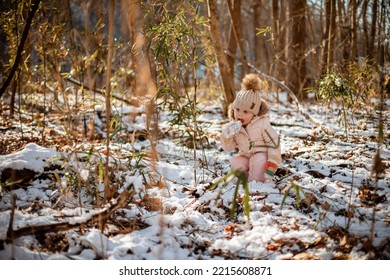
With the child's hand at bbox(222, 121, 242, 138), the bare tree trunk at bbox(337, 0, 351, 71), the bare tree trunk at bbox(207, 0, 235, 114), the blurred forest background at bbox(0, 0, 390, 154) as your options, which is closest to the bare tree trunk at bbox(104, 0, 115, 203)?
the blurred forest background at bbox(0, 0, 390, 154)

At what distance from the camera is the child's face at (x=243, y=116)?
267 centimetres

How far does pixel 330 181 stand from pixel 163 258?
5.08 feet

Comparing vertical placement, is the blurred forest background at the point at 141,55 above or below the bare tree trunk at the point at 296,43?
below

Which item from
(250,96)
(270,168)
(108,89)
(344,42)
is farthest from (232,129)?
(344,42)

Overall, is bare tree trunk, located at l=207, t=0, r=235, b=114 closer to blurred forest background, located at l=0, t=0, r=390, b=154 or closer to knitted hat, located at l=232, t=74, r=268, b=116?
blurred forest background, located at l=0, t=0, r=390, b=154

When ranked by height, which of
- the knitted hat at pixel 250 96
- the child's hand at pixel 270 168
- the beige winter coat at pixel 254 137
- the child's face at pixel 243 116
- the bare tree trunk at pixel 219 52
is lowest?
the child's hand at pixel 270 168

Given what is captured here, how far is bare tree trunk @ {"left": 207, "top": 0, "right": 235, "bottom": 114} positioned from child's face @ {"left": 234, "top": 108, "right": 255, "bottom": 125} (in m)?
1.48

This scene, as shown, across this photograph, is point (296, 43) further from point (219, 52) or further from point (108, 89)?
point (108, 89)

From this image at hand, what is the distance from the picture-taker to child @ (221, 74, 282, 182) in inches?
103

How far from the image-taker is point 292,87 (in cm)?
707

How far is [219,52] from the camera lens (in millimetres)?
4203

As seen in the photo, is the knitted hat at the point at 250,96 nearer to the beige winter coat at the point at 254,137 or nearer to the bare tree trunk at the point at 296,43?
the beige winter coat at the point at 254,137

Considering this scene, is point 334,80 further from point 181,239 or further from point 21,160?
point 21,160

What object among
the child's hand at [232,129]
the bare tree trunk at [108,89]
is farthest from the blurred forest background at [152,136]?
the child's hand at [232,129]
